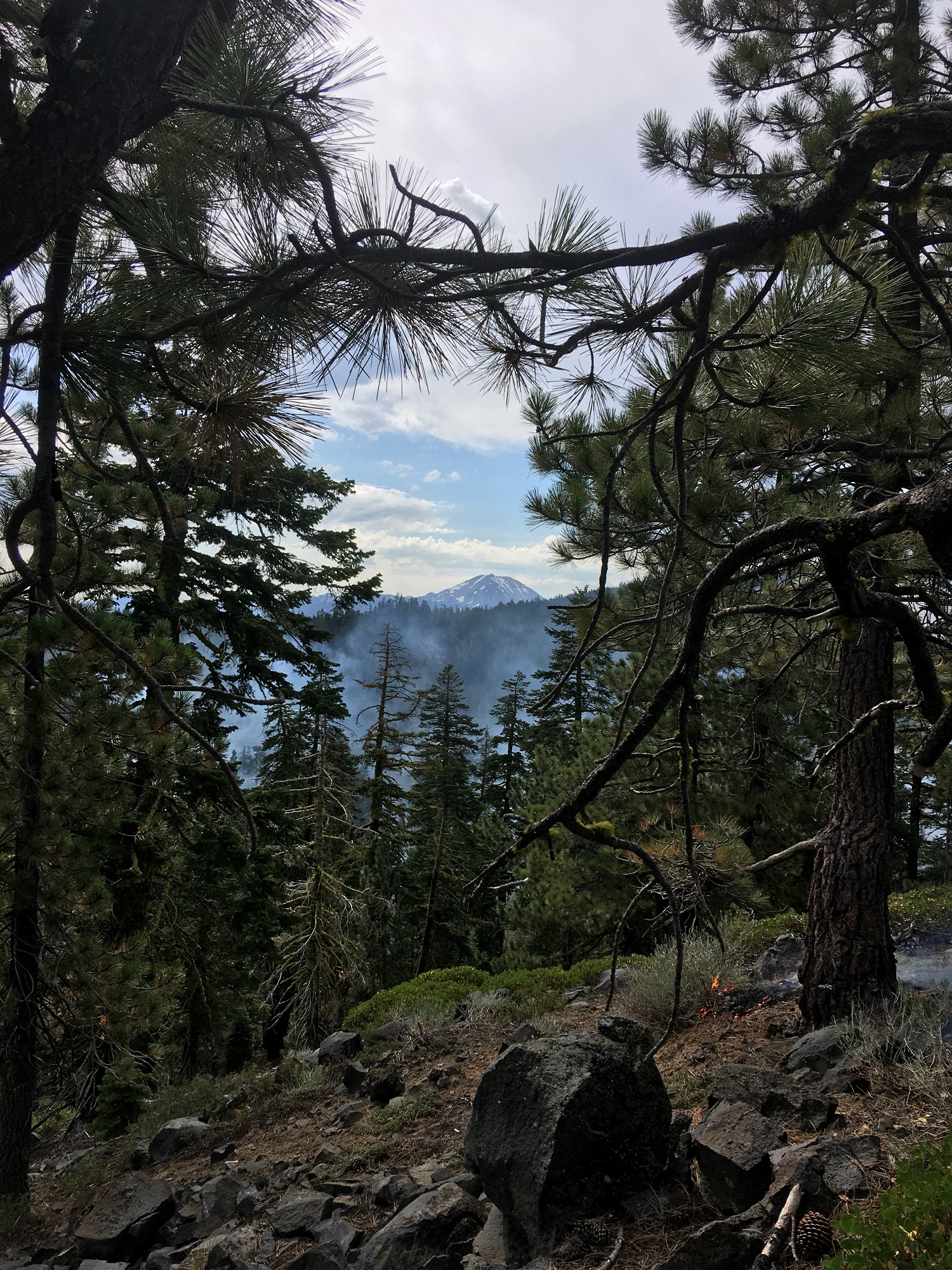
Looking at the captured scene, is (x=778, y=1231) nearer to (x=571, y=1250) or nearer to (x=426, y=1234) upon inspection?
(x=571, y=1250)

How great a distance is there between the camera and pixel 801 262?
2121 mm

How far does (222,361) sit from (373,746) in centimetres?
1415

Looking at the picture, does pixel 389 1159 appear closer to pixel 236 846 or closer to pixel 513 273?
pixel 513 273

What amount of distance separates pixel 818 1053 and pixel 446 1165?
2030mm

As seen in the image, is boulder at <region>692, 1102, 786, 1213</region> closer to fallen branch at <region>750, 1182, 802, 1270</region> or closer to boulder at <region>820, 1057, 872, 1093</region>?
fallen branch at <region>750, 1182, 802, 1270</region>

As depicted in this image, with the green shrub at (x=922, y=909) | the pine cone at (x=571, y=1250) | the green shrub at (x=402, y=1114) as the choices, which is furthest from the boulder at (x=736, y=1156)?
the green shrub at (x=922, y=909)

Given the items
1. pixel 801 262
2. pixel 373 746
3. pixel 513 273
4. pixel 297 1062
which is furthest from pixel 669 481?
pixel 373 746

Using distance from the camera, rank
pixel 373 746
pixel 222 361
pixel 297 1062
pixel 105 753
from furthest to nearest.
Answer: pixel 373 746 → pixel 297 1062 → pixel 105 753 → pixel 222 361

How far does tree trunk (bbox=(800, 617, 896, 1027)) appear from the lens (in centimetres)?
403

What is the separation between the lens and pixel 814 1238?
79.4 inches

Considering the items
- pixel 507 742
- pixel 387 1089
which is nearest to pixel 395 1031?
pixel 387 1089

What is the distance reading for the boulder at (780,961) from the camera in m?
5.64

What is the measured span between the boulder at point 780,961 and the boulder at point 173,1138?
461cm

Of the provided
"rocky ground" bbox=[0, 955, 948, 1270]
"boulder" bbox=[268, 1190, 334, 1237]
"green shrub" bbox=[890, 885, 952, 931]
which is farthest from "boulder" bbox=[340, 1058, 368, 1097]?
"green shrub" bbox=[890, 885, 952, 931]
